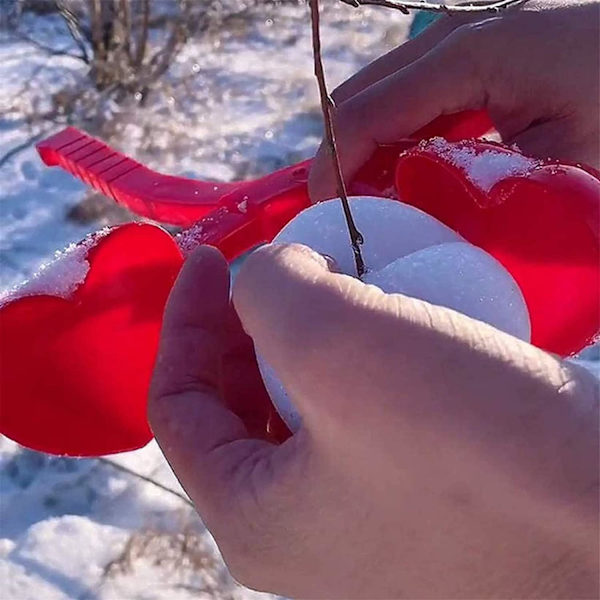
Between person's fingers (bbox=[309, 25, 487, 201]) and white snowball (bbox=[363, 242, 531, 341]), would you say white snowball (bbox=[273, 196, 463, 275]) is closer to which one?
white snowball (bbox=[363, 242, 531, 341])

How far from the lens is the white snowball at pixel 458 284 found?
0.51 meters

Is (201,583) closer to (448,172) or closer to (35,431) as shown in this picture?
(35,431)

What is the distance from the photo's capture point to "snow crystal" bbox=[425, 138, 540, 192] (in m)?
0.61

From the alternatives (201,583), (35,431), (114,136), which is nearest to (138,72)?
(114,136)

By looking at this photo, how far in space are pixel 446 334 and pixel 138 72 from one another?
6.25 ft

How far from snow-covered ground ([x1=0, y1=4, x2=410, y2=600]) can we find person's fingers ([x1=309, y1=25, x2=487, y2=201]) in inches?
24.5

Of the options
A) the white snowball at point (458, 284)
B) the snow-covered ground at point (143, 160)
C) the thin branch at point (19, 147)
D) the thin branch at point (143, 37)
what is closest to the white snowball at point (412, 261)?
Answer: the white snowball at point (458, 284)

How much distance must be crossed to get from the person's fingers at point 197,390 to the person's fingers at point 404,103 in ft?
0.68

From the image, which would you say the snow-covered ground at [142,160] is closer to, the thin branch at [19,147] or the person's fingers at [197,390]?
the thin branch at [19,147]

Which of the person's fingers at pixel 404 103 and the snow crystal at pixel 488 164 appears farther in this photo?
the person's fingers at pixel 404 103

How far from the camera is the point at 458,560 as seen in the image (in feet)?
1.46

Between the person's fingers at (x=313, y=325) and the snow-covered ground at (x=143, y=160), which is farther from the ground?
the person's fingers at (x=313, y=325)

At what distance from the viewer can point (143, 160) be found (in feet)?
6.33

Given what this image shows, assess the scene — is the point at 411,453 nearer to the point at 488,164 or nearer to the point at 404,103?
the point at 488,164
